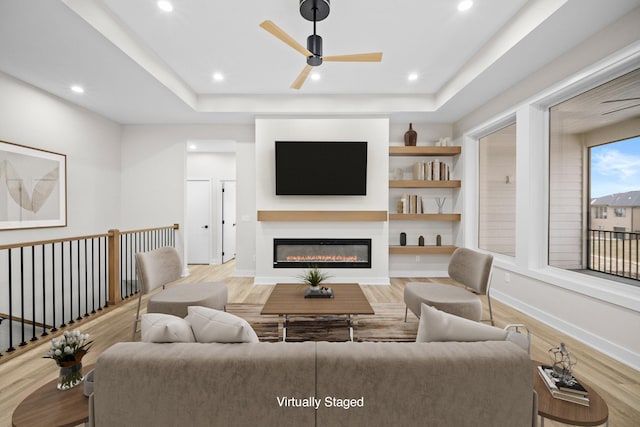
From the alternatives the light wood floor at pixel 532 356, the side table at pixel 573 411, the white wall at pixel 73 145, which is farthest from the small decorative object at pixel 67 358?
the white wall at pixel 73 145

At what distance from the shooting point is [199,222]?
654cm

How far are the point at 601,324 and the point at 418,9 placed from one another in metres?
3.22

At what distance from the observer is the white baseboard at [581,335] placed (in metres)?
2.24

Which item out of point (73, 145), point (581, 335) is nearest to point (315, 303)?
point (581, 335)

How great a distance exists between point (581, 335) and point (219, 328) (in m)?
3.26

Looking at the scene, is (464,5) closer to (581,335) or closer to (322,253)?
(581,335)

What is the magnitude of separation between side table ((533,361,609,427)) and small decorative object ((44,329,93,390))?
198 centimetres

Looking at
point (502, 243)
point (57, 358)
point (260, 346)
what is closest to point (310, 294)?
point (260, 346)

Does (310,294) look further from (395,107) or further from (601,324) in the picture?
(395,107)

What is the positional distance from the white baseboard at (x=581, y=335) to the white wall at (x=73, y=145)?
6.07 meters

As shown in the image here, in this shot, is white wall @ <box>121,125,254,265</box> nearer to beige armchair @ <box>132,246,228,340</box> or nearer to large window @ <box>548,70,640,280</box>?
beige armchair @ <box>132,246,228,340</box>

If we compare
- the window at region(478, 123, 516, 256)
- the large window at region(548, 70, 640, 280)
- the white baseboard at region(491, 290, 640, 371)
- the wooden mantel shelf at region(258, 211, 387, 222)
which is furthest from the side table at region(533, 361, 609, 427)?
the wooden mantel shelf at region(258, 211, 387, 222)

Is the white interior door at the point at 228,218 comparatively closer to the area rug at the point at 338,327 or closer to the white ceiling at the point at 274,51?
the white ceiling at the point at 274,51

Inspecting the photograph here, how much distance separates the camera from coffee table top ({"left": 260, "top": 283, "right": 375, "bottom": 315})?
2.32m
